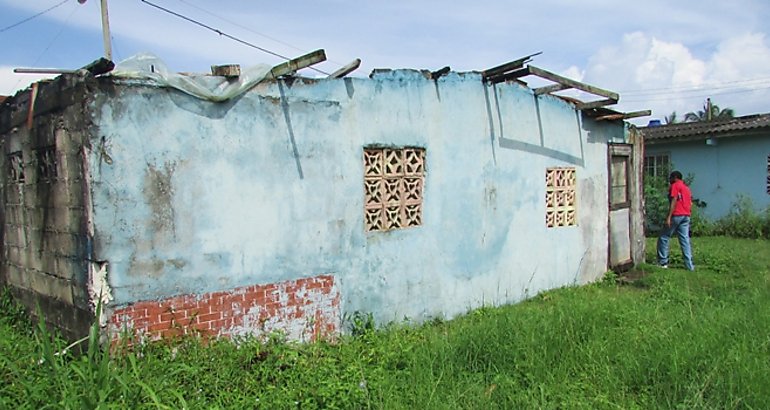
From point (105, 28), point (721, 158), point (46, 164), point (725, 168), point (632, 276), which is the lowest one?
point (632, 276)

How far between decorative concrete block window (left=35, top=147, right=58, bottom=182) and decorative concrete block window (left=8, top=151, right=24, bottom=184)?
1.70 ft

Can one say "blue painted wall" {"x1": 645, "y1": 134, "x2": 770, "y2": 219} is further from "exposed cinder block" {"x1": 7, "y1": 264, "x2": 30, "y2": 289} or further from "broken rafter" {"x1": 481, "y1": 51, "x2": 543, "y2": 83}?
"exposed cinder block" {"x1": 7, "y1": 264, "x2": 30, "y2": 289}

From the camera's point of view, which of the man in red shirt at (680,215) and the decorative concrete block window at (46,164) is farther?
the man in red shirt at (680,215)

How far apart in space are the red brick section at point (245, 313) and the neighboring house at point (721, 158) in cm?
1280

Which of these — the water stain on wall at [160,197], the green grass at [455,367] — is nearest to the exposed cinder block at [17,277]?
the green grass at [455,367]

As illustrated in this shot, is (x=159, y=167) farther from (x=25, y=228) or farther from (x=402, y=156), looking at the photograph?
(x=402, y=156)

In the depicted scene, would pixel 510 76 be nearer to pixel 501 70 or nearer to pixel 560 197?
pixel 501 70

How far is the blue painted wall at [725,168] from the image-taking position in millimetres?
13523

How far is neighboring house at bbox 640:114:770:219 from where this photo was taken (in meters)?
13.5

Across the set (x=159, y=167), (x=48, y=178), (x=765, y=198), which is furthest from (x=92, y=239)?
(x=765, y=198)

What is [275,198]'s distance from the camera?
5.03m

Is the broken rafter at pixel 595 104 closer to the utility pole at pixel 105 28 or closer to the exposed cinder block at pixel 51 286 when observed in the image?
the exposed cinder block at pixel 51 286

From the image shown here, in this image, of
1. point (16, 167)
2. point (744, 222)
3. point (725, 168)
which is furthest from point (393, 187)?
point (725, 168)

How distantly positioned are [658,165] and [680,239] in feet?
25.0
